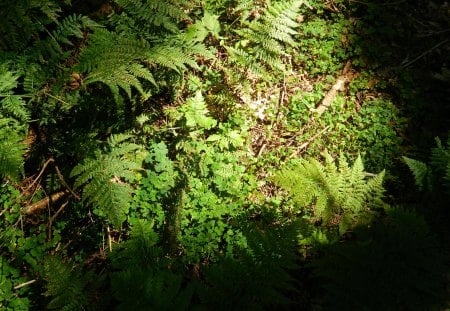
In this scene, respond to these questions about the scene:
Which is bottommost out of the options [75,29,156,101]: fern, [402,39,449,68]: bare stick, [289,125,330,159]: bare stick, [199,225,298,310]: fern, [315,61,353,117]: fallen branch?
[199,225,298,310]: fern

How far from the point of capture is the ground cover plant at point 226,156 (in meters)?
2.75

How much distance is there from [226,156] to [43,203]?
80.7 inches

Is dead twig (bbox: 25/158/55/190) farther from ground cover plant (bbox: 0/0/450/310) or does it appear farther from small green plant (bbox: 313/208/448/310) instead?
small green plant (bbox: 313/208/448/310)

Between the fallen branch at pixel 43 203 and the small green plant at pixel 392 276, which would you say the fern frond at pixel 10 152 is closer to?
the fallen branch at pixel 43 203

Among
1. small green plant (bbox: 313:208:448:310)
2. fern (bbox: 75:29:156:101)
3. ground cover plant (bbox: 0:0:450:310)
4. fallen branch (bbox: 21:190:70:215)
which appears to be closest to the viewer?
small green plant (bbox: 313:208:448:310)

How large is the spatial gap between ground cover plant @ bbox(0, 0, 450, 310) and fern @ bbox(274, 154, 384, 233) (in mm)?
17

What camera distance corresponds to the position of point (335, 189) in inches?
143

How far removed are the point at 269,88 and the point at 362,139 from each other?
4.36 feet

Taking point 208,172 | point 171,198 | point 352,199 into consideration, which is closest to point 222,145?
point 208,172

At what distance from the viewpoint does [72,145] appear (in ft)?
11.5

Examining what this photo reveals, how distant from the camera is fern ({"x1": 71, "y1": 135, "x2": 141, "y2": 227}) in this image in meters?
3.19

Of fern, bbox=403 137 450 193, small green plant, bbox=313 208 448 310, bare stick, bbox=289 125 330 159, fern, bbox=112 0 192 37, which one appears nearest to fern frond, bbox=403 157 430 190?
fern, bbox=403 137 450 193

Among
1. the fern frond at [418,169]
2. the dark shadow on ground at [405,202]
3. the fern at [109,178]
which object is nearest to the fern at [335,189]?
the dark shadow on ground at [405,202]

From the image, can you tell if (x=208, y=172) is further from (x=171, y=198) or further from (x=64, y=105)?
(x=64, y=105)
